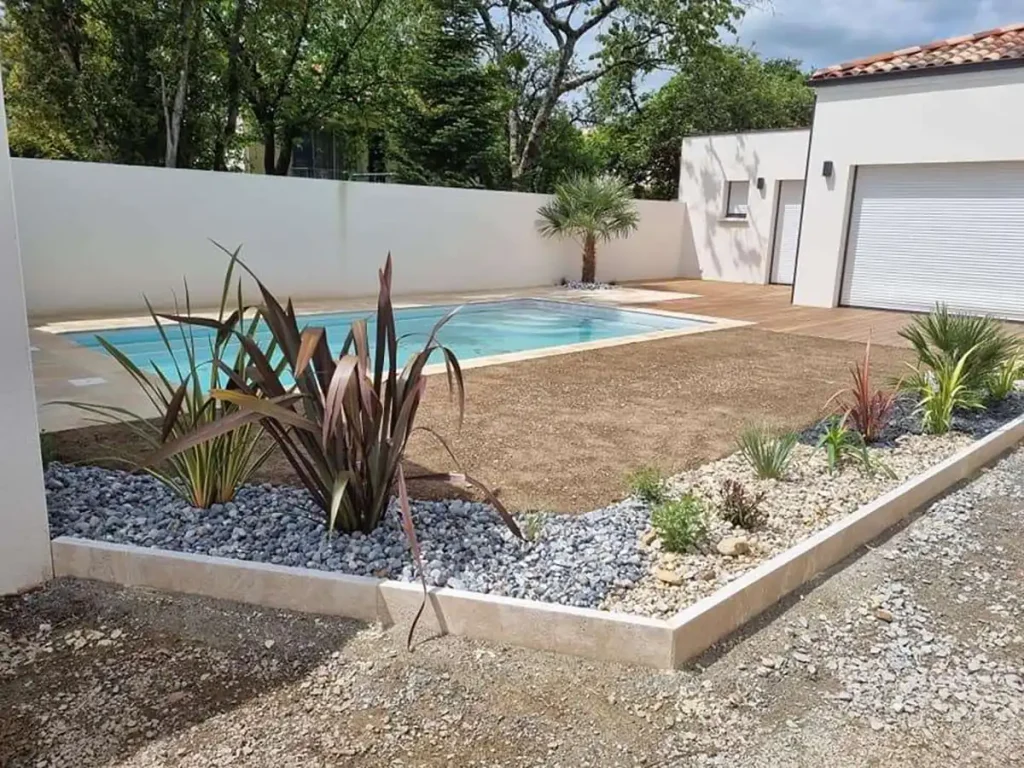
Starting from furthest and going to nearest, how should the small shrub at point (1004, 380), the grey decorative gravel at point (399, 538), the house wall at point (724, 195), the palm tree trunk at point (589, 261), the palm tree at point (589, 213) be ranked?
the house wall at point (724, 195), the palm tree trunk at point (589, 261), the palm tree at point (589, 213), the small shrub at point (1004, 380), the grey decorative gravel at point (399, 538)

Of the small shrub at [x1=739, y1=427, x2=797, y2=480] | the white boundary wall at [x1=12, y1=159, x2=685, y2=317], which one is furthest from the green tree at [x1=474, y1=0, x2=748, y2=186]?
the small shrub at [x1=739, y1=427, x2=797, y2=480]

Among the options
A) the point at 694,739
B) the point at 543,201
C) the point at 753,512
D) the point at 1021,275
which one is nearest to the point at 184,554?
the point at 694,739

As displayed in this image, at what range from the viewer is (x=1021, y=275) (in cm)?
1300

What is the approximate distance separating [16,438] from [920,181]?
14721mm

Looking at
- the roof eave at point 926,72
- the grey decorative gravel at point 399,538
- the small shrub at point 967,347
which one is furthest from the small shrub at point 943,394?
the roof eave at point 926,72

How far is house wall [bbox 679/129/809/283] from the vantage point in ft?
62.1

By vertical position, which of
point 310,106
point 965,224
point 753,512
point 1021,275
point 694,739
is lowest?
point 694,739

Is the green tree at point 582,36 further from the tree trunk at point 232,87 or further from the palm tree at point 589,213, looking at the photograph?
the tree trunk at point 232,87

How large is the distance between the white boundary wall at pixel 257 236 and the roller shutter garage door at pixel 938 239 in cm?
678

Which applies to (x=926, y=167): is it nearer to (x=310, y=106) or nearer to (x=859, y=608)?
(x=859, y=608)

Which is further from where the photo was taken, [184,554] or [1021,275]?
[1021,275]

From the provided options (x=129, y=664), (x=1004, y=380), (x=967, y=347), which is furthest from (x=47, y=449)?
(x=1004, y=380)

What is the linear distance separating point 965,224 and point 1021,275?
1.27 m

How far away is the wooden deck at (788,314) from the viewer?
11594 mm
